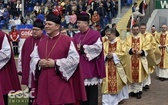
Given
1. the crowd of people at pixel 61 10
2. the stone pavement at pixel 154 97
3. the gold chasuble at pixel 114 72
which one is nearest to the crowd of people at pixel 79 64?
the gold chasuble at pixel 114 72

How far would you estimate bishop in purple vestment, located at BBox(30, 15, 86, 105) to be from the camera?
605 centimetres

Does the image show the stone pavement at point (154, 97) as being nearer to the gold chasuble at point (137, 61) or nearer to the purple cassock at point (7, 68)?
the gold chasuble at point (137, 61)

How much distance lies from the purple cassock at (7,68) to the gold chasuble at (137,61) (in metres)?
3.87

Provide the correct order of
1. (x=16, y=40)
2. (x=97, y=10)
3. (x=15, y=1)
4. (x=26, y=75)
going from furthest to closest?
(x=15, y=1)
(x=97, y=10)
(x=16, y=40)
(x=26, y=75)

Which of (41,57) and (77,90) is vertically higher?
(41,57)

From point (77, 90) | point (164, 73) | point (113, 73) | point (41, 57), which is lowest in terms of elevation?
point (164, 73)

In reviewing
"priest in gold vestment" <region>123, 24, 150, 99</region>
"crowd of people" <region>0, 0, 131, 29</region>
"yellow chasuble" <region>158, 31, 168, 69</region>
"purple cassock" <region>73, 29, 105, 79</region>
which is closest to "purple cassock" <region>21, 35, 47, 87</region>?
"purple cassock" <region>73, 29, 105, 79</region>

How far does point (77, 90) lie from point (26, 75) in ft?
6.28

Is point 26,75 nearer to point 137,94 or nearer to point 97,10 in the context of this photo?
point 137,94

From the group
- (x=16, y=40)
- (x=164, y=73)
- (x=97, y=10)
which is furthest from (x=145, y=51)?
(x=97, y=10)

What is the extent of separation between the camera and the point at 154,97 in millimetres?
10477

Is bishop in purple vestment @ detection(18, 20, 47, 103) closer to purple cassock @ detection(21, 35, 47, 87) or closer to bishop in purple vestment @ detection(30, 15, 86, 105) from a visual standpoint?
purple cassock @ detection(21, 35, 47, 87)

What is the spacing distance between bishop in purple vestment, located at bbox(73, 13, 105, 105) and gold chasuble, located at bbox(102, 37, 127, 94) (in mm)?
1185

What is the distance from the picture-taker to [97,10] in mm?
23094
